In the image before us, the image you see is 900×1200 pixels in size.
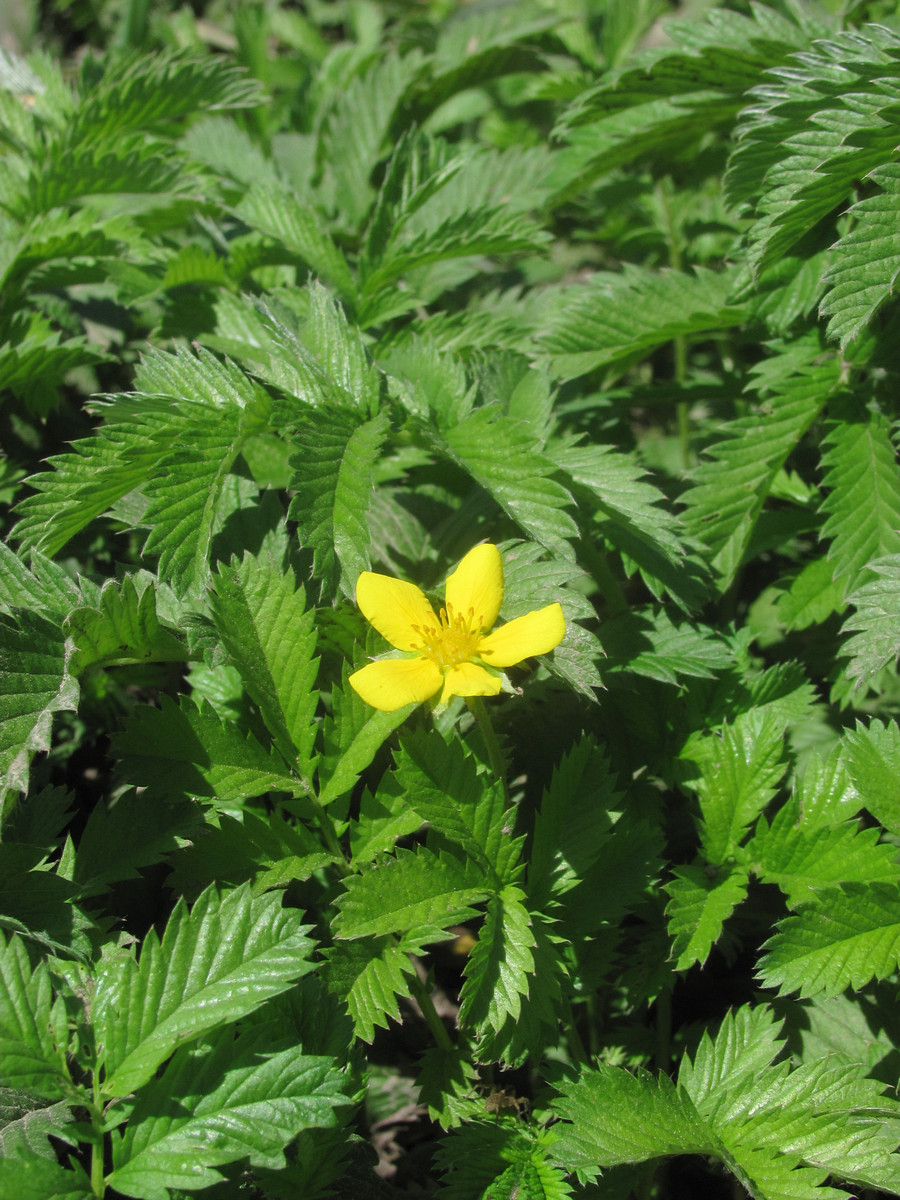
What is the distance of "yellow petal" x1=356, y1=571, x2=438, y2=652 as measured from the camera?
1.50m

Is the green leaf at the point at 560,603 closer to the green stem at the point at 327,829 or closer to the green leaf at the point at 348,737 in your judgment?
the green leaf at the point at 348,737

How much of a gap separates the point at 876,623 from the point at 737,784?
1.27 feet

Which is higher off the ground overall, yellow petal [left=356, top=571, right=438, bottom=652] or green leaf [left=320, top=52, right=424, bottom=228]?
green leaf [left=320, top=52, right=424, bottom=228]

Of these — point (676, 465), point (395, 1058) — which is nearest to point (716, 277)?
point (676, 465)

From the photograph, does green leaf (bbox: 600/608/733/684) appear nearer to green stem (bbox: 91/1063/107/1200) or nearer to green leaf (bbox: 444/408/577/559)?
green leaf (bbox: 444/408/577/559)

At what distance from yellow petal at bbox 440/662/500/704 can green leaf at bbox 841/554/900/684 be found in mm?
692

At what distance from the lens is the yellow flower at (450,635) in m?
1.40

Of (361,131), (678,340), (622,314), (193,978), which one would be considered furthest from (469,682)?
(361,131)

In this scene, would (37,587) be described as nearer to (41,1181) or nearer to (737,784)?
(41,1181)

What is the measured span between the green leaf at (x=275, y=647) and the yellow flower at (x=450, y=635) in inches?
6.7

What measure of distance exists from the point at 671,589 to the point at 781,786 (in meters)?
0.49

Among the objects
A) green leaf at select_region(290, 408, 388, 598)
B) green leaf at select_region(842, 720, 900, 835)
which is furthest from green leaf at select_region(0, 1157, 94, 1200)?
green leaf at select_region(842, 720, 900, 835)

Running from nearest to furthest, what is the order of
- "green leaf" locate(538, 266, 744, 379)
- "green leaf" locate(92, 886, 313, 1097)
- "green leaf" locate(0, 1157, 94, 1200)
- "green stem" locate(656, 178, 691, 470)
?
"green leaf" locate(0, 1157, 94, 1200), "green leaf" locate(92, 886, 313, 1097), "green leaf" locate(538, 266, 744, 379), "green stem" locate(656, 178, 691, 470)

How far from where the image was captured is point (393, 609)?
59.7 inches
